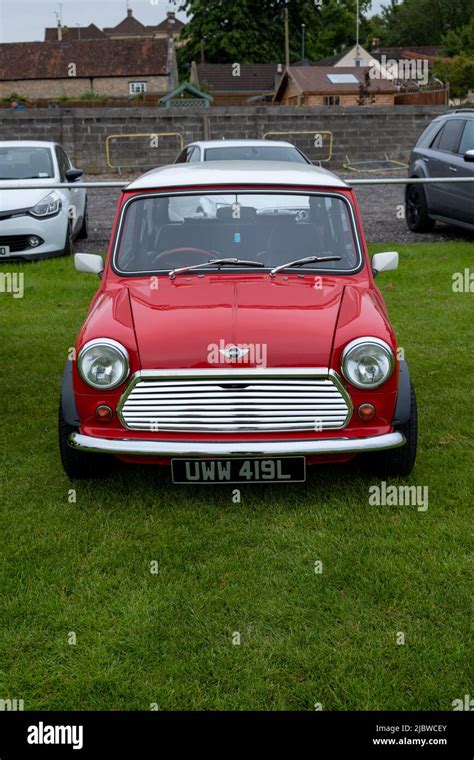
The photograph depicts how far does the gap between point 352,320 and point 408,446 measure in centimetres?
78

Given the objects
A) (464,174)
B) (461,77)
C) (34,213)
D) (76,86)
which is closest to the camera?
(34,213)

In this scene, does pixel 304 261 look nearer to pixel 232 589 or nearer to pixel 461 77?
pixel 232 589

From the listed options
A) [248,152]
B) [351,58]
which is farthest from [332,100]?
[248,152]

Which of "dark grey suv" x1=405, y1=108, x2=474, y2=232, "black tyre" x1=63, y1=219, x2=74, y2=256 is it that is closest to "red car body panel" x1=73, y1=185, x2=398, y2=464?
"black tyre" x1=63, y1=219, x2=74, y2=256

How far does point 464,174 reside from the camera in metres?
13.2

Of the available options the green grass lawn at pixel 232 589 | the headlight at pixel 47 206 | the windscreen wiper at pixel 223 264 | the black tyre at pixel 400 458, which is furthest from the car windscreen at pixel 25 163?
the black tyre at pixel 400 458

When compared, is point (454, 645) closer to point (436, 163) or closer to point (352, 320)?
point (352, 320)

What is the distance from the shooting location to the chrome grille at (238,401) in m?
4.57

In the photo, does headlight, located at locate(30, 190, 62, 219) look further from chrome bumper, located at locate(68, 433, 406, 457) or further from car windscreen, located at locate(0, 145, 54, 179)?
chrome bumper, located at locate(68, 433, 406, 457)

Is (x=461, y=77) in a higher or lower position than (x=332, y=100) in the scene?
higher

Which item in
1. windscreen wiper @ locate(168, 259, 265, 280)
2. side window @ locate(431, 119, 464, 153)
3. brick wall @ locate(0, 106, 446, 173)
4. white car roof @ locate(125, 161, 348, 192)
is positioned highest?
brick wall @ locate(0, 106, 446, 173)

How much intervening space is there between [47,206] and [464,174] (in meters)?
6.10

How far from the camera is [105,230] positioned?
15.2 m

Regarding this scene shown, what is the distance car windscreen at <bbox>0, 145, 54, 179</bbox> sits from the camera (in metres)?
13.1
